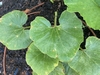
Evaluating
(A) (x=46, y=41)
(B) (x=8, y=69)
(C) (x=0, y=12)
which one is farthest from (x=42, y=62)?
(C) (x=0, y=12)

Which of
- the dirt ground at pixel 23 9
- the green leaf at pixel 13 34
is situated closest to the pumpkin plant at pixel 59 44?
the green leaf at pixel 13 34

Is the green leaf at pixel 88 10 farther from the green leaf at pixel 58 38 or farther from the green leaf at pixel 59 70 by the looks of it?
the green leaf at pixel 59 70

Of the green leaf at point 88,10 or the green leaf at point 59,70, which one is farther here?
the green leaf at point 59,70

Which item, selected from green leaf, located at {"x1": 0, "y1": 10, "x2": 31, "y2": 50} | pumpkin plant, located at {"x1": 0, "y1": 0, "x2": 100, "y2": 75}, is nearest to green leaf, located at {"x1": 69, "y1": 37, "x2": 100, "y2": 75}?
pumpkin plant, located at {"x1": 0, "y1": 0, "x2": 100, "y2": 75}

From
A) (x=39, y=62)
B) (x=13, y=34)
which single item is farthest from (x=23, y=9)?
(x=39, y=62)

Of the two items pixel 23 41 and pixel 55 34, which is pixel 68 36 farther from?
pixel 23 41
